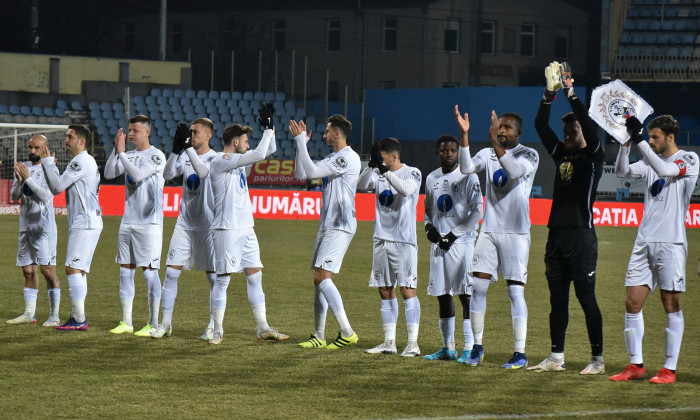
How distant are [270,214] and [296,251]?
390 inches

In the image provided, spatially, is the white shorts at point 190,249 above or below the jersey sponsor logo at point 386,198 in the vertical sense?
below

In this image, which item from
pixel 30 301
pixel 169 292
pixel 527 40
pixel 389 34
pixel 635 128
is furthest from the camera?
pixel 527 40

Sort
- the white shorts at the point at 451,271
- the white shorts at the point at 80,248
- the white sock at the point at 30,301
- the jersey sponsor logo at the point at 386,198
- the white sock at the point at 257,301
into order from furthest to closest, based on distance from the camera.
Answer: the white sock at the point at 30,301 < the white shorts at the point at 80,248 < the white sock at the point at 257,301 < the jersey sponsor logo at the point at 386,198 < the white shorts at the point at 451,271

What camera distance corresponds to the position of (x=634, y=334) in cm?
827

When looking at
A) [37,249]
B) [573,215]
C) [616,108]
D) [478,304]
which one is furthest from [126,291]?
[616,108]

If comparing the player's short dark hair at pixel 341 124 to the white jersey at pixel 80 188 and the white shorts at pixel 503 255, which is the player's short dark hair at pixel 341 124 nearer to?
the white shorts at pixel 503 255

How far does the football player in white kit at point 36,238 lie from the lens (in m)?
11.1

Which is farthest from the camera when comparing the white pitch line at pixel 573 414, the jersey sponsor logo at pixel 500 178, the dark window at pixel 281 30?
the dark window at pixel 281 30

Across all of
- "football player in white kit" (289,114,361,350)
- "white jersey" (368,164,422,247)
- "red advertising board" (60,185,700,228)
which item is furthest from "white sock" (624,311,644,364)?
"red advertising board" (60,185,700,228)

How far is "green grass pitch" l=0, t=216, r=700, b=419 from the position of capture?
718cm

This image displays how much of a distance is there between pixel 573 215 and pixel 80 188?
535 cm

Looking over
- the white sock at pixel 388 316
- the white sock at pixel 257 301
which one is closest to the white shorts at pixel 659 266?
the white sock at pixel 388 316

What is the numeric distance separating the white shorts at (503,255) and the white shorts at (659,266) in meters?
0.95

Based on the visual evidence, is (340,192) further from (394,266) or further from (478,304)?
(478,304)
